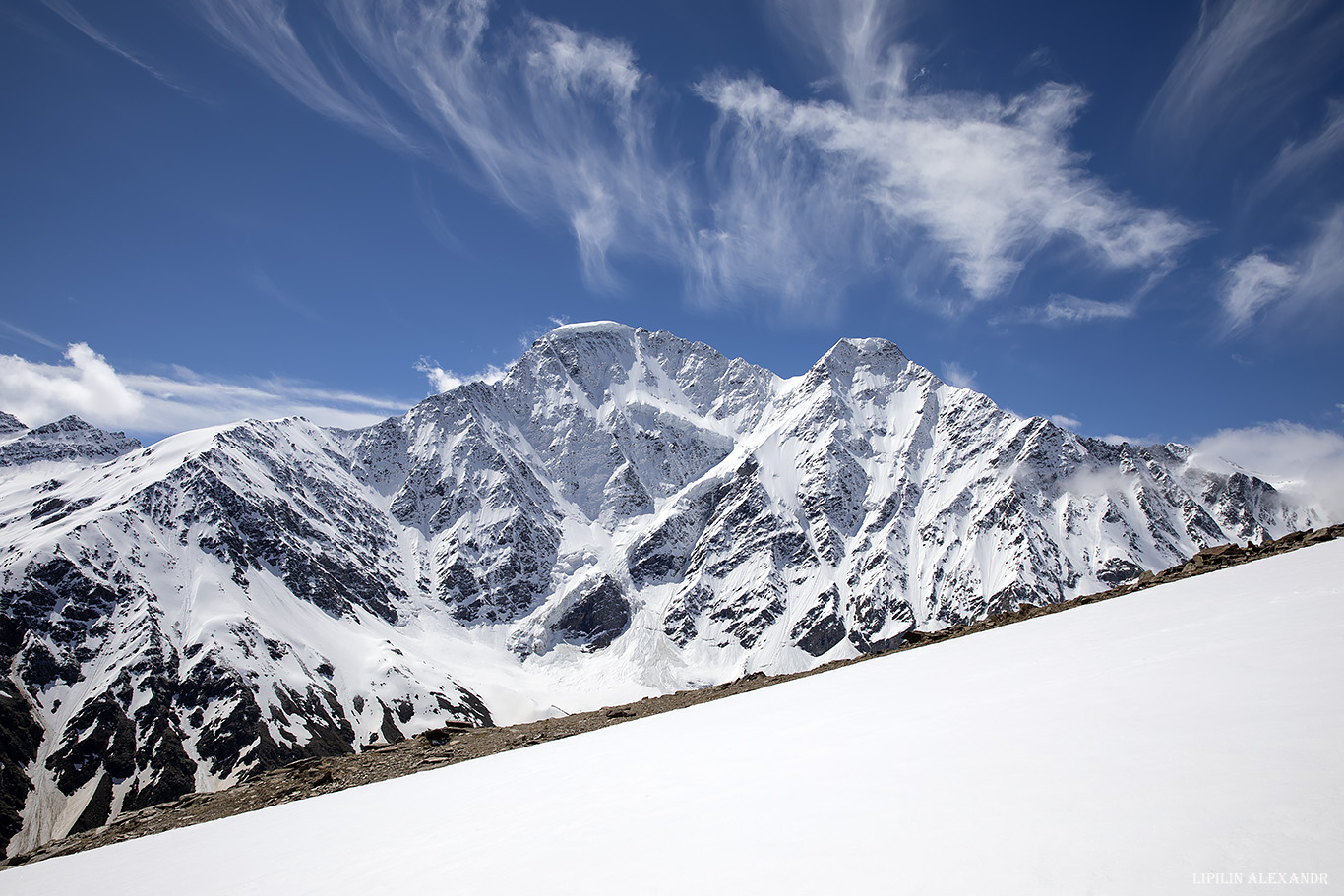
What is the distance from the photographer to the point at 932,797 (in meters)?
Answer: 5.77

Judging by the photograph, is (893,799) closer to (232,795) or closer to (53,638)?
(232,795)

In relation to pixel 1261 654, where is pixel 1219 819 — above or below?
below

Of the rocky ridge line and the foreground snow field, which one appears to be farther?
the rocky ridge line

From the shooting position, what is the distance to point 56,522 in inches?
7707

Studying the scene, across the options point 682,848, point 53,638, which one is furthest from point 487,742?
point 53,638

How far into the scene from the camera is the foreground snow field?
4.49 m

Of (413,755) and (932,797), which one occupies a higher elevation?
(413,755)

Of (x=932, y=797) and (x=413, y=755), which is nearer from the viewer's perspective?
(x=932, y=797)

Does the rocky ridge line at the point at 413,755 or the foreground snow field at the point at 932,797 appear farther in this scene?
the rocky ridge line at the point at 413,755

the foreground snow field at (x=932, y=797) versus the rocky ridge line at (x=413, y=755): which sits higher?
the rocky ridge line at (x=413, y=755)

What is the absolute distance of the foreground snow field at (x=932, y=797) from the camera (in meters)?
4.49

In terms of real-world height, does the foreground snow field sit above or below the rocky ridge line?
below

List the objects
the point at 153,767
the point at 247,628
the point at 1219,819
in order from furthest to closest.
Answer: the point at 247,628, the point at 153,767, the point at 1219,819

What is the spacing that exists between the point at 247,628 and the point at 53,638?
129 ft
